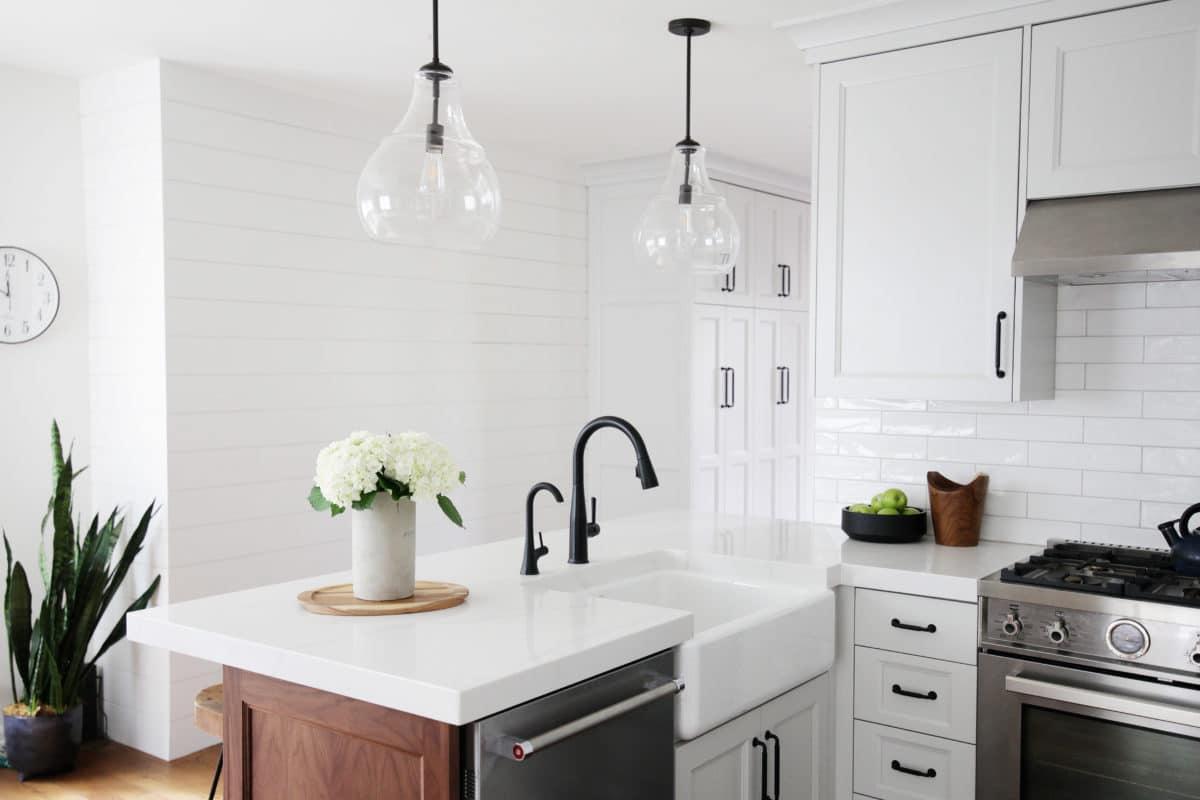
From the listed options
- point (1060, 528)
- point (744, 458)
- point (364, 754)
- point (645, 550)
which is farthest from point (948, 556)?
point (744, 458)

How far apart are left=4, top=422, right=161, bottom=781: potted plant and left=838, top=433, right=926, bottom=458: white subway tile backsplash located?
251 centimetres

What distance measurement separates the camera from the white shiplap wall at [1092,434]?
2.88 metres

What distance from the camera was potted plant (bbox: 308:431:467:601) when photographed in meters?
1.95

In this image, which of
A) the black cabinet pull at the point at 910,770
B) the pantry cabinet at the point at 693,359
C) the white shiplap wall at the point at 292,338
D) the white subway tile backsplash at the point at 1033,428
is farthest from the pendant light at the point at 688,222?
the pantry cabinet at the point at 693,359

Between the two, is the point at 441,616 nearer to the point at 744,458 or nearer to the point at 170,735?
the point at 170,735

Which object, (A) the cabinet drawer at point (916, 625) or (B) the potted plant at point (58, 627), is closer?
(A) the cabinet drawer at point (916, 625)

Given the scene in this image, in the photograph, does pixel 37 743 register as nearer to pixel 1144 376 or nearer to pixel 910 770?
pixel 910 770

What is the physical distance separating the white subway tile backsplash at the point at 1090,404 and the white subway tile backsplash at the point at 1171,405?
0.03 m

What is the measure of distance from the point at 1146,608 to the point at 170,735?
3.34 metres

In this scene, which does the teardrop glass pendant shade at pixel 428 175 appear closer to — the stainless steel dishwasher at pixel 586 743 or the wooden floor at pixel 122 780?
the stainless steel dishwasher at pixel 586 743

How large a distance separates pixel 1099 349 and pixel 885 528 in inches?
31.9

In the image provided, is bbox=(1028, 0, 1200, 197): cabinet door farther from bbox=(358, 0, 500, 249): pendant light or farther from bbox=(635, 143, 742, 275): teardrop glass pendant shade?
bbox=(358, 0, 500, 249): pendant light

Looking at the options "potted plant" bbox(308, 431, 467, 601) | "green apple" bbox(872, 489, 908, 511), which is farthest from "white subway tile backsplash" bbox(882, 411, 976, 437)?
"potted plant" bbox(308, 431, 467, 601)

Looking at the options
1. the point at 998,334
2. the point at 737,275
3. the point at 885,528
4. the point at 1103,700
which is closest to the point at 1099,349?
the point at 998,334
